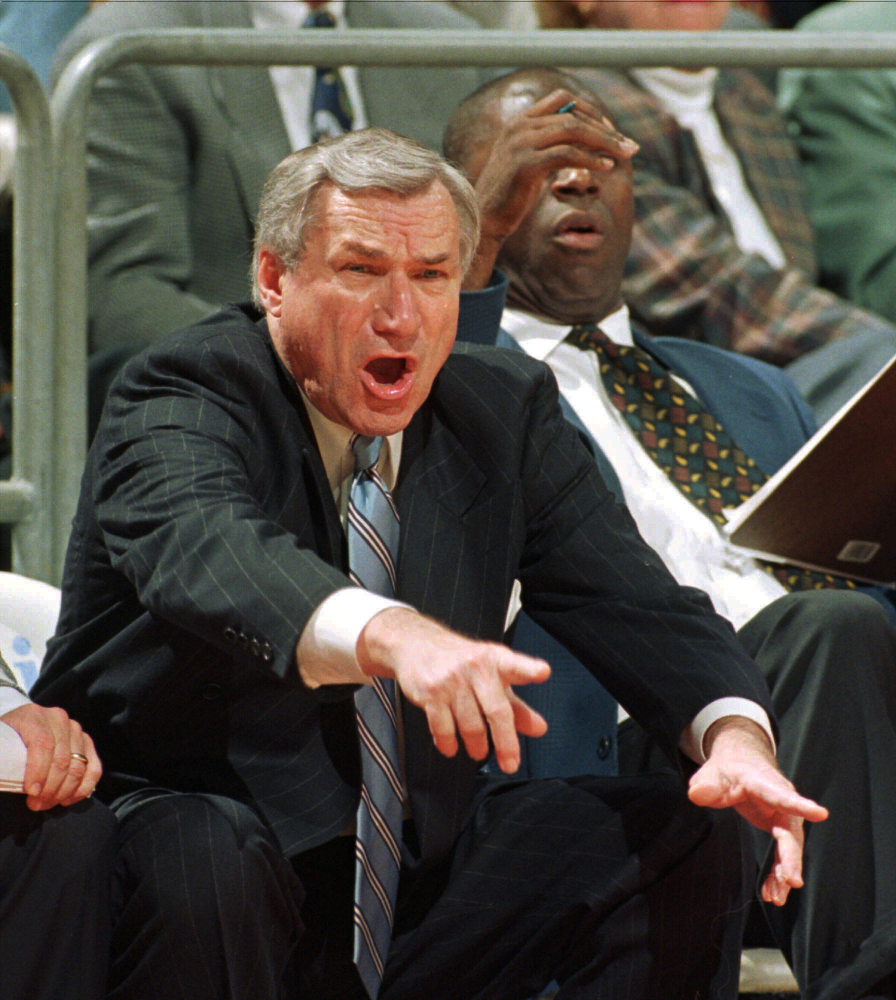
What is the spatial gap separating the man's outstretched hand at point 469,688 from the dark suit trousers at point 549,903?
1.05 ft

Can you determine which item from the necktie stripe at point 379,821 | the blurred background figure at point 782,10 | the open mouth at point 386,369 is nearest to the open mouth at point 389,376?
the open mouth at point 386,369

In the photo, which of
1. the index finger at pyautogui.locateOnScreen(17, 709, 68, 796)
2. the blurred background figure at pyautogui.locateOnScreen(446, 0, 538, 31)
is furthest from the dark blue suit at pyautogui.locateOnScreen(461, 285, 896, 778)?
the blurred background figure at pyautogui.locateOnScreen(446, 0, 538, 31)

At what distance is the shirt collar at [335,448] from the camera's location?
5.21 feet

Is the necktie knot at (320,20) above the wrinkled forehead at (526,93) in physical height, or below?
above

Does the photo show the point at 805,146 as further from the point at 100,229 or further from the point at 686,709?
the point at 686,709

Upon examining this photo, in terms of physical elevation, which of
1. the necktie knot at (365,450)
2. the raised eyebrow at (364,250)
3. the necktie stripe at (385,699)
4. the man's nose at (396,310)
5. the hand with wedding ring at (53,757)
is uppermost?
the raised eyebrow at (364,250)

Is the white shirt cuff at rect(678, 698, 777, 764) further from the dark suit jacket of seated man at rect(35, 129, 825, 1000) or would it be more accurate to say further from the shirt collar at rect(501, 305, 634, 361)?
the shirt collar at rect(501, 305, 634, 361)

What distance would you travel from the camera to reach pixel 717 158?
3100 millimetres

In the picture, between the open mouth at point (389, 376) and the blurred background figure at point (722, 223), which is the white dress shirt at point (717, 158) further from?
the open mouth at point (389, 376)

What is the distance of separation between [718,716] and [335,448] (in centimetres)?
46

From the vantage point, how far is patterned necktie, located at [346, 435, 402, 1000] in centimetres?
146

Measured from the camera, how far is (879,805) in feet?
5.56

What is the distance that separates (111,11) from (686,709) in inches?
66.1

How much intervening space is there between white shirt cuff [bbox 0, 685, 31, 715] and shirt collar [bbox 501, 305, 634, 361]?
3.73 feet
